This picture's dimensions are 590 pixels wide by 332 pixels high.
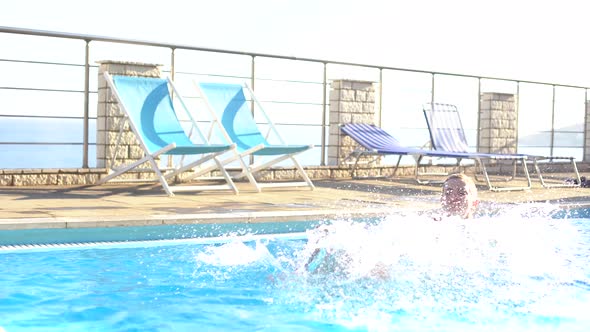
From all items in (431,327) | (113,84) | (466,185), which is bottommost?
(431,327)

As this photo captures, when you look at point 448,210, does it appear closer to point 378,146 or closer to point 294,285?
point 294,285

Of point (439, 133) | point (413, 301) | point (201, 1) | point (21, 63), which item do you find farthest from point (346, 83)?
point (413, 301)

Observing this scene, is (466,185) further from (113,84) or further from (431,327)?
(113,84)

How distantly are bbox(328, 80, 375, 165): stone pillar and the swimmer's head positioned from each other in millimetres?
5774

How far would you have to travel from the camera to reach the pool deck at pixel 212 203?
4.75m

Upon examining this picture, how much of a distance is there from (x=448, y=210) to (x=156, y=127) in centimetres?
402

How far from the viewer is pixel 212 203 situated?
5.96 metres

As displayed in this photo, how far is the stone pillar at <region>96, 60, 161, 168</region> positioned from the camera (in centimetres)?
754

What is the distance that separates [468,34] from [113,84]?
7.80 m

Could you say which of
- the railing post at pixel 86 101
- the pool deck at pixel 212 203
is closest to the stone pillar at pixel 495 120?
the pool deck at pixel 212 203

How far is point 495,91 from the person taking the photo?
37.2 ft

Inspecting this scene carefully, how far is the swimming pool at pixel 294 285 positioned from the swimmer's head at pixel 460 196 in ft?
0.29

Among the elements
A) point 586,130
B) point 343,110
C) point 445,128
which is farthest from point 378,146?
point 586,130

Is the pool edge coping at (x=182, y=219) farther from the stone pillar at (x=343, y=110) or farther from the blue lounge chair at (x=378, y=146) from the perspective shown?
the stone pillar at (x=343, y=110)
